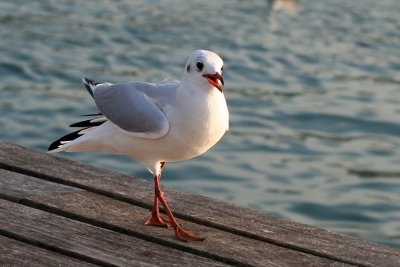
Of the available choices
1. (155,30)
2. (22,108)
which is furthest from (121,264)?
(155,30)

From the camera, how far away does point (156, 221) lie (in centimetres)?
413

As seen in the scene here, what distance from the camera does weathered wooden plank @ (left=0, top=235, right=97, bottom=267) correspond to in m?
3.60

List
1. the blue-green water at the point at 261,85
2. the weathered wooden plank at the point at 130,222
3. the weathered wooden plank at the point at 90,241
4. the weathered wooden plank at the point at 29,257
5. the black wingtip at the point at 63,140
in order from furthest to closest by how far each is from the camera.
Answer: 1. the blue-green water at the point at 261,85
2. the black wingtip at the point at 63,140
3. the weathered wooden plank at the point at 130,222
4. the weathered wooden plank at the point at 90,241
5. the weathered wooden plank at the point at 29,257

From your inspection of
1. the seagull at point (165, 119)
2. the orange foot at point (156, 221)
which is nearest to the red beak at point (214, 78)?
the seagull at point (165, 119)

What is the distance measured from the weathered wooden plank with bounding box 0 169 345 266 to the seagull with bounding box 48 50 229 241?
8cm

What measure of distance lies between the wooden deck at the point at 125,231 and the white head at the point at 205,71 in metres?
0.59

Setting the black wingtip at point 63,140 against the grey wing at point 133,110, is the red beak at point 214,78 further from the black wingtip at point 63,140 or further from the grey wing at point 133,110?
the black wingtip at point 63,140

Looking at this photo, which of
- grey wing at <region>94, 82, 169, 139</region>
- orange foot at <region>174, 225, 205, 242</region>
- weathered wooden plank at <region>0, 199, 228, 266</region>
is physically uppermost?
grey wing at <region>94, 82, 169, 139</region>

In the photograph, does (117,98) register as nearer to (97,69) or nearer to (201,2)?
(97,69)

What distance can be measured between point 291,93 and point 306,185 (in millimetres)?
2675

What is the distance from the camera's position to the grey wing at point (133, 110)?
4.04 metres

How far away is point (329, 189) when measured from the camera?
8.45 metres

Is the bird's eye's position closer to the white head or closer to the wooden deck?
the white head

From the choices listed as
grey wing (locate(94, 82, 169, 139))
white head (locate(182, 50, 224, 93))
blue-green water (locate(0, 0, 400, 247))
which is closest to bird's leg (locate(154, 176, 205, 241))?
grey wing (locate(94, 82, 169, 139))
